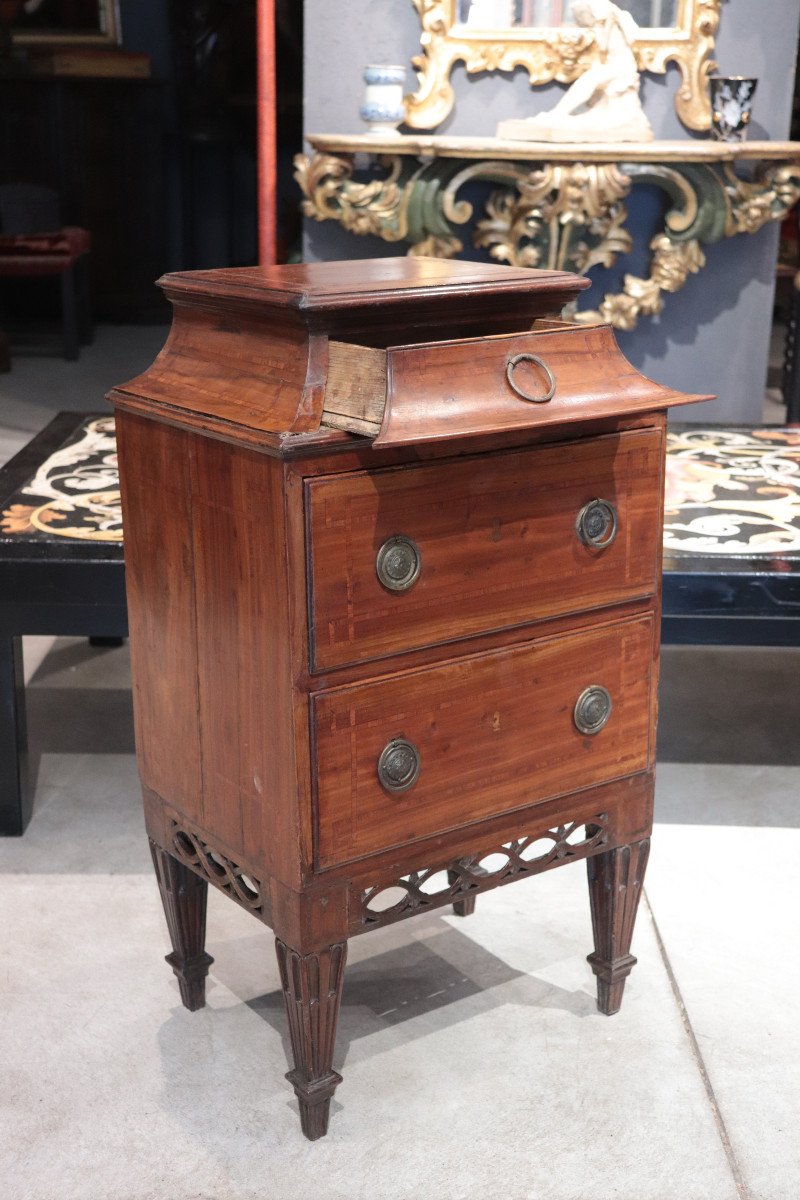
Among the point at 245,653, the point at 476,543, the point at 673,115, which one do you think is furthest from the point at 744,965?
the point at 673,115

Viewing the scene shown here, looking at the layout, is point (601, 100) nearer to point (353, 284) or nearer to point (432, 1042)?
point (353, 284)

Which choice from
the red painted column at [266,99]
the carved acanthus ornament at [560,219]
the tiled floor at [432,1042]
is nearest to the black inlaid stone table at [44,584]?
the tiled floor at [432,1042]

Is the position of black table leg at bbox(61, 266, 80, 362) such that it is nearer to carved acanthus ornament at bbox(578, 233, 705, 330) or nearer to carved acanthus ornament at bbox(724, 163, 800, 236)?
carved acanthus ornament at bbox(578, 233, 705, 330)

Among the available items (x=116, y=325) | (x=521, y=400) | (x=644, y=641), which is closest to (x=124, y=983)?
(x=644, y=641)

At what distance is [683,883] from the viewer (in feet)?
9.00

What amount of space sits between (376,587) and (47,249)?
239 inches

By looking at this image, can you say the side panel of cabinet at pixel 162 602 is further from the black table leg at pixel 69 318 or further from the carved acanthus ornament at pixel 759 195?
the black table leg at pixel 69 318

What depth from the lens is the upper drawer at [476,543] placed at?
68.9 inches

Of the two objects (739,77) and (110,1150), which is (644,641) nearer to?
(110,1150)

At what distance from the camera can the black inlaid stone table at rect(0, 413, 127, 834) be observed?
8.97ft

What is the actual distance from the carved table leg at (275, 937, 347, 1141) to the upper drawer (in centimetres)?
42

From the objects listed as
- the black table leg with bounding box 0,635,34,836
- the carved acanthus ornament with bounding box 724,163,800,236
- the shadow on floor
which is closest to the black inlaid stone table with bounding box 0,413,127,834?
the black table leg with bounding box 0,635,34,836

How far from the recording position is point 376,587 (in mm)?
1788

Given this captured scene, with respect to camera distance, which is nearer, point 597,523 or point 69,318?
point 597,523
